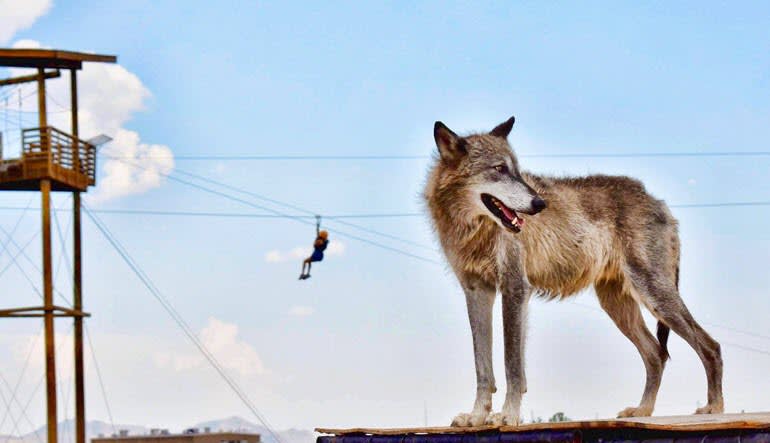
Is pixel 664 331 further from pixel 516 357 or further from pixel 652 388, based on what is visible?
pixel 516 357

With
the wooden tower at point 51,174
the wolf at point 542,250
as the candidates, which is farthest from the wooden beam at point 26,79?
the wolf at point 542,250

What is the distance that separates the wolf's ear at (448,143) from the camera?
12617mm

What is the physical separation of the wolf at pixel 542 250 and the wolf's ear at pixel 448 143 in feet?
0.04

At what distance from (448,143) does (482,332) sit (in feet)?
6.73

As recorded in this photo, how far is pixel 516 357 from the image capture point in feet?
40.2

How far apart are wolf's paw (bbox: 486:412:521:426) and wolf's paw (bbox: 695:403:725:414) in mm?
3111

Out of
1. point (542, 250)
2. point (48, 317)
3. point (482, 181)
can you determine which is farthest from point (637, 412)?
point (48, 317)

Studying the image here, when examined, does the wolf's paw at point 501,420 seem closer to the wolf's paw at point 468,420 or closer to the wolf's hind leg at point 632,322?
the wolf's paw at point 468,420

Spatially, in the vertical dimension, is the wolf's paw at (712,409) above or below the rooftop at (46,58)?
below

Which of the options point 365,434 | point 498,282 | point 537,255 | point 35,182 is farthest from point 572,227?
point 35,182

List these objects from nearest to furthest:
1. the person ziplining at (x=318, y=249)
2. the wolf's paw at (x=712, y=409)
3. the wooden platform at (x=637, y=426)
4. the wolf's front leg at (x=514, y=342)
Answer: the wooden platform at (x=637, y=426)
the wolf's front leg at (x=514, y=342)
the wolf's paw at (x=712, y=409)
the person ziplining at (x=318, y=249)

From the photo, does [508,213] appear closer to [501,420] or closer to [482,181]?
[482,181]

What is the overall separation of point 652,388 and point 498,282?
3134 mm

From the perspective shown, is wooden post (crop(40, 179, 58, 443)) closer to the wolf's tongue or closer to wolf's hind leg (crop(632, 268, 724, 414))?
wolf's hind leg (crop(632, 268, 724, 414))
